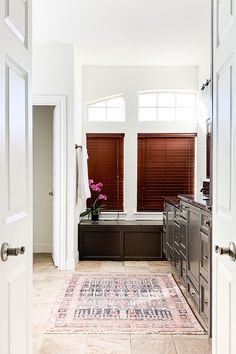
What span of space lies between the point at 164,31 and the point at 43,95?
167cm

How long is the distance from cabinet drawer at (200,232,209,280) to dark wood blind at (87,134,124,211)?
9.94 feet

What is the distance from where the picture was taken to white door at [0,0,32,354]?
1.45 metres

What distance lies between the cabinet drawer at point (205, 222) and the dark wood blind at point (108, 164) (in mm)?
3026

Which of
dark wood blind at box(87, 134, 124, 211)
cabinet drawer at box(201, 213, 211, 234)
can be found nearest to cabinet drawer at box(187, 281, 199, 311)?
cabinet drawer at box(201, 213, 211, 234)

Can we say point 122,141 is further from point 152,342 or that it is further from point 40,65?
point 152,342

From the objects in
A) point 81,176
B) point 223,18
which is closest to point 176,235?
point 81,176

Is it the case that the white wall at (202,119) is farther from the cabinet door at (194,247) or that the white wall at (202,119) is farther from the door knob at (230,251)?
the door knob at (230,251)

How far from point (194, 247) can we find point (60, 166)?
226 centimetres

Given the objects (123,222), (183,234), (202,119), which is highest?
(202,119)

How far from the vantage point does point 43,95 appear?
15.9 feet

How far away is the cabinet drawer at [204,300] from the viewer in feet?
9.25

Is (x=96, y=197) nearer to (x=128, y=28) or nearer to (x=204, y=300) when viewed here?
(x=128, y=28)

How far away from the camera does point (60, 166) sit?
4930mm

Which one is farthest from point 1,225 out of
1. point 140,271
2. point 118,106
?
point 118,106
